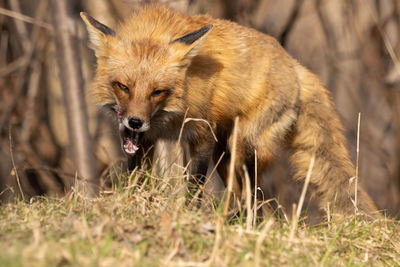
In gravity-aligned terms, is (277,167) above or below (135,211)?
below

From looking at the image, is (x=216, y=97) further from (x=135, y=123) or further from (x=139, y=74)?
(x=135, y=123)

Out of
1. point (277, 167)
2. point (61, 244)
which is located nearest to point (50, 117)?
point (277, 167)

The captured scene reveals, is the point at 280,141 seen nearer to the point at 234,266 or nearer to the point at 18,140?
the point at 234,266

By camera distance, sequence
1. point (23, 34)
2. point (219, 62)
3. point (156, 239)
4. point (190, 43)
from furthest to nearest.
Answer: point (23, 34) → point (219, 62) → point (190, 43) → point (156, 239)

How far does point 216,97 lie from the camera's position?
5102 millimetres

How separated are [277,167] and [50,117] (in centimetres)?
677

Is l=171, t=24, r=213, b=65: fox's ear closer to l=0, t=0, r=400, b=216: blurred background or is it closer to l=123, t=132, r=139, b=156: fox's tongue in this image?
l=123, t=132, r=139, b=156: fox's tongue

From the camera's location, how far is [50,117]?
46.9 ft

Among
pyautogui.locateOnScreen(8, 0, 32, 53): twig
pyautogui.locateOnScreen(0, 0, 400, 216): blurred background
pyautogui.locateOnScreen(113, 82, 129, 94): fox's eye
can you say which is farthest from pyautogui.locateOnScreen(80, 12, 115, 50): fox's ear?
pyautogui.locateOnScreen(8, 0, 32, 53): twig

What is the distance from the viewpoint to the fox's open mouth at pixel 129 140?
465 centimetres

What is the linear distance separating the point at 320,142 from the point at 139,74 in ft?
7.73

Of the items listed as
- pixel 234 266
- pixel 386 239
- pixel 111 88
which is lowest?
pixel 386 239

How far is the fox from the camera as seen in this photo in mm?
4543

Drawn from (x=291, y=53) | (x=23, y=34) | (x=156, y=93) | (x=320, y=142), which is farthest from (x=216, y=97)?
(x=23, y=34)
